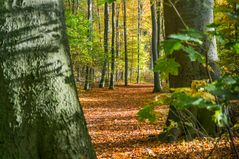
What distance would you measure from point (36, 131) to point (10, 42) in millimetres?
696

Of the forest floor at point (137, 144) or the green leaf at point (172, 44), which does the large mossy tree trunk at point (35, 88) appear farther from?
the green leaf at point (172, 44)

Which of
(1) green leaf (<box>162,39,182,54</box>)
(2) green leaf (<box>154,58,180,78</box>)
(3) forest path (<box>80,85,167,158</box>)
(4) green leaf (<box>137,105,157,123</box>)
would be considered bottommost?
(3) forest path (<box>80,85,167,158</box>)

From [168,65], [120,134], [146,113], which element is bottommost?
[120,134]

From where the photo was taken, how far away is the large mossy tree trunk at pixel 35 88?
2.84 meters

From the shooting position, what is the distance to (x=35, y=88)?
9.55 ft

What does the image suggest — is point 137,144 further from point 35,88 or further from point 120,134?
point 35,88

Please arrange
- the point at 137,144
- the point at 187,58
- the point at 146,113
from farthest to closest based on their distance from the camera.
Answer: the point at 137,144
the point at 187,58
the point at 146,113

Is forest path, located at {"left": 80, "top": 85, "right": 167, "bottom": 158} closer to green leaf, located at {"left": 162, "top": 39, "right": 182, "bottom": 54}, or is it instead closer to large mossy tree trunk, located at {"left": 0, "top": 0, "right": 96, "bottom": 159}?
large mossy tree trunk, located at {"left": 0, "top": 0, "right": 96, "bottom": 159}

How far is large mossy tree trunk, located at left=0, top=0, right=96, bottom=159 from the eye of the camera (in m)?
2.84

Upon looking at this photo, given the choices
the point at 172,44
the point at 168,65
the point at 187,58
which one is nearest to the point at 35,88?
Answer: the point at 168,65

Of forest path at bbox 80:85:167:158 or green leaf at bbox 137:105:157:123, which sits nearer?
green leaf at bbox 137:105:157:123

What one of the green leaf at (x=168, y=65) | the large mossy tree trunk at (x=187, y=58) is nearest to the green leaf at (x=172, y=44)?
the green leaf at (x=168, y=65)

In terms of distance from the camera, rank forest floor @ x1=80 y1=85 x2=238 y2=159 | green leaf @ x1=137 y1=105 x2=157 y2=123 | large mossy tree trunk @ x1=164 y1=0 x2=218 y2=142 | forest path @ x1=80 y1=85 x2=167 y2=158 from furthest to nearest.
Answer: forest path @ x1=80 y1=85 x2=167 y2=158
large mossy tree trunk @ x1=164 y1=0 x2=218 y2=142
forest floor @ x1=80 y1=85 x2=238 y2=159
green leaf @ x1=137 y1=105 x2=157 y2=123

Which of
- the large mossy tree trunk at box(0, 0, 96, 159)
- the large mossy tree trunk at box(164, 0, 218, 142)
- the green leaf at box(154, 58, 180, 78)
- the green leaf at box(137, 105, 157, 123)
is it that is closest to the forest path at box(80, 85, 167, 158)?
the large mossy tree trunk at box(164, 0, 218, 142)
